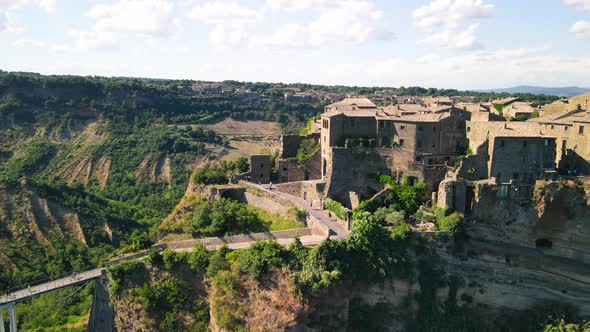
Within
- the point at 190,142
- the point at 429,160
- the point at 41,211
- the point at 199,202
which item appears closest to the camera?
the point at 429,160

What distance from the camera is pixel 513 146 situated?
1455 inches

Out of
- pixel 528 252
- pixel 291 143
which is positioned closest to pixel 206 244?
pixel 291 143

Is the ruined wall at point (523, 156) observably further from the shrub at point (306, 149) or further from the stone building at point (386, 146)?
the shrub at point (306, 149)

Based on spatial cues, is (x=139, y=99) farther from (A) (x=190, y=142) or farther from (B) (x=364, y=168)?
(B) (x=364, y=168)

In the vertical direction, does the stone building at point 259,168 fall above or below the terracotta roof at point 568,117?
below

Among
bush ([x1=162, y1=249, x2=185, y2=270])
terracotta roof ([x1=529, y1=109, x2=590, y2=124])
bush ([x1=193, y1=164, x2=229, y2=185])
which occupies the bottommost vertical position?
bush ([x1=162, y1=249, x2=185, y2=270])

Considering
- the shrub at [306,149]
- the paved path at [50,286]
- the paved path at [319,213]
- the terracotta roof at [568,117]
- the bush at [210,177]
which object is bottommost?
the paved path at [50,286]

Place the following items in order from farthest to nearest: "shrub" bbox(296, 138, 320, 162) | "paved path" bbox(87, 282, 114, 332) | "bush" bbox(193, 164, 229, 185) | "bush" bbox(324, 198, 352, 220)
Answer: "bush" bbox(193, 164, 229, 185), "shrub" bbox(296, 138, 320, 162), "bush" bbox(324, 198, 352, 220), "paved path" bbox(87, 282, 114, 332)

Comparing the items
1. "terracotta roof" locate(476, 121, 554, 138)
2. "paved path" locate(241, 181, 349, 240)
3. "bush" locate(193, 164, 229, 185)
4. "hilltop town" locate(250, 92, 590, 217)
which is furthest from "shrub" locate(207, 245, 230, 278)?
"terracotta roof" locate(476, 121, 554, 138)

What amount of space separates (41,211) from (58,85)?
51.3 meters

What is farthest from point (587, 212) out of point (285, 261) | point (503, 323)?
point (285, 261)

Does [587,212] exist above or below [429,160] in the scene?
below

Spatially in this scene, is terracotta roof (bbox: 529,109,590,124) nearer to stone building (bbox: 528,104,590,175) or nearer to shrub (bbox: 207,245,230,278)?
stone building (bbox: 528,104,590,175)

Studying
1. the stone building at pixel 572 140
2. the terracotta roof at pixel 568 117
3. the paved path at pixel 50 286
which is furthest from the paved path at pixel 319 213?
the terracotta roof at pixel 568 117
